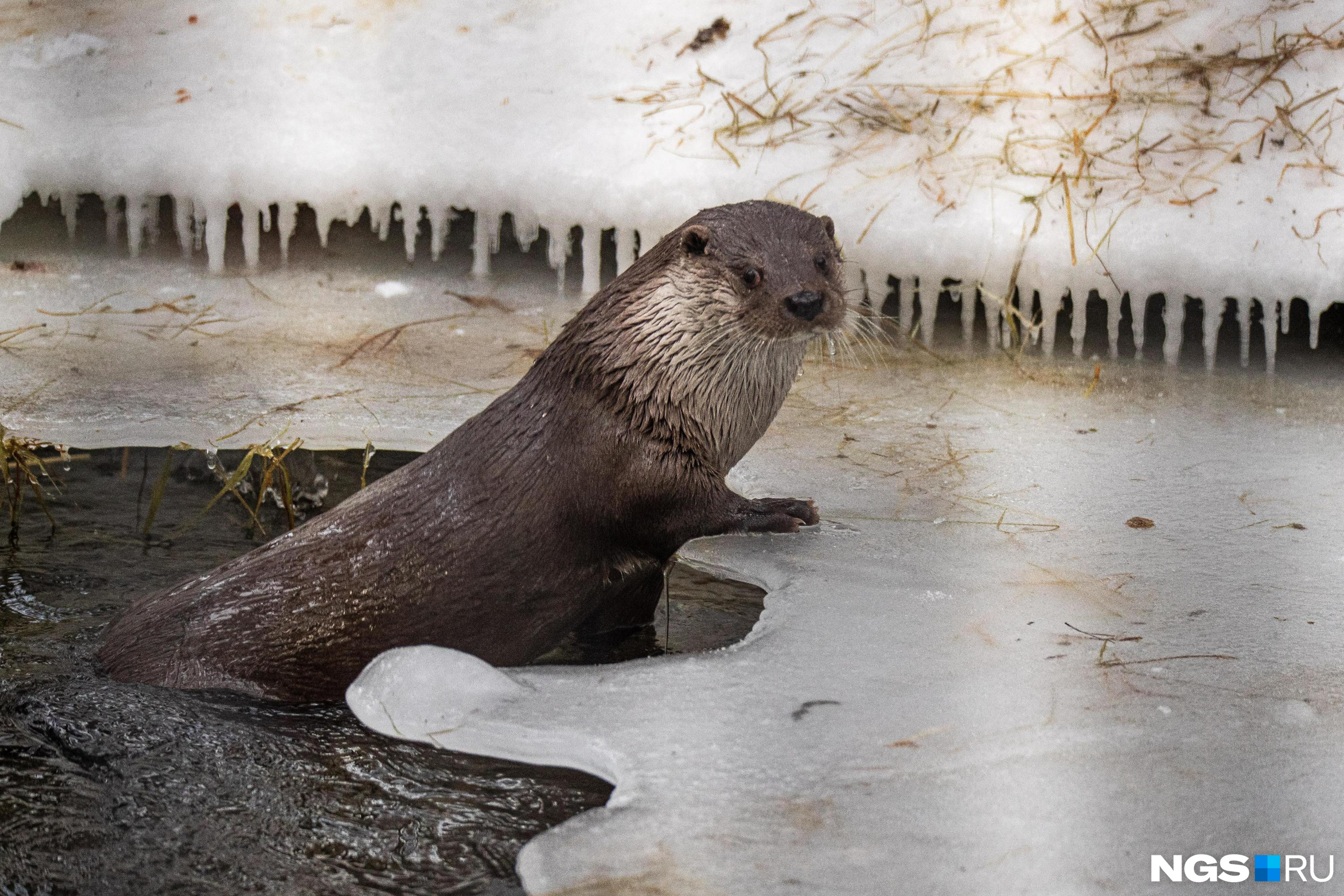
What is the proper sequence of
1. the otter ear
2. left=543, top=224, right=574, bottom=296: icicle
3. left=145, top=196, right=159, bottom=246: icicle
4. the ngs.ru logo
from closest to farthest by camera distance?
the ngs.ru logo → the otter ear → left=543, top=224, right=574, bottom=296: icicle → left=145, top=196, right=159, bottom=246: icicle

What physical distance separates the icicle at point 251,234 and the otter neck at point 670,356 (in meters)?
2.26

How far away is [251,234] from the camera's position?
4418 mm

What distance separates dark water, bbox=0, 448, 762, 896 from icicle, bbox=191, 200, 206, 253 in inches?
74.6

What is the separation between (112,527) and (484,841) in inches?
61.8

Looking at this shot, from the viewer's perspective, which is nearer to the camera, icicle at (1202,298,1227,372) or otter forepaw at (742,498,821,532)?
otter forepaw at (742,498,821,532)

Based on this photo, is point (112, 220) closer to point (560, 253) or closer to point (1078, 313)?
point (560, 253)

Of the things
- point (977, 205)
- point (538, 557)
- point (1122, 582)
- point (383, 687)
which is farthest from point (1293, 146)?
point (383, 687)

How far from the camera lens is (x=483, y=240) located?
439 cm

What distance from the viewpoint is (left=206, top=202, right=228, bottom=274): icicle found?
436 cm

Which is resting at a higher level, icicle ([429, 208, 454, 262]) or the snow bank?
the snow bank

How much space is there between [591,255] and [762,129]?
0.63 metres

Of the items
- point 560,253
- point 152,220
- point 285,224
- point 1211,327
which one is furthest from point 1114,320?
point 152,220

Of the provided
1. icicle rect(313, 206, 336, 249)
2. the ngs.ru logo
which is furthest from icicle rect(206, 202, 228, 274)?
the ngs.ru logo

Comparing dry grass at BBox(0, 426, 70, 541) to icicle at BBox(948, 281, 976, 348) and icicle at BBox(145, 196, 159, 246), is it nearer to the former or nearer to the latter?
icicle at BBox(145, 196, 159, 246)
